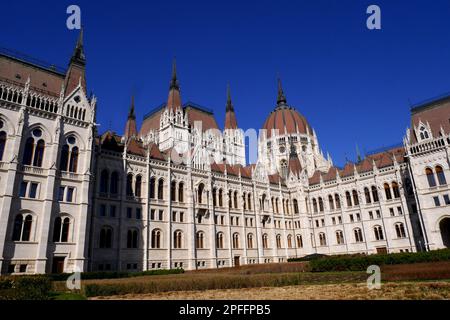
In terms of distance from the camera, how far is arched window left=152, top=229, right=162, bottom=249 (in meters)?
46.8

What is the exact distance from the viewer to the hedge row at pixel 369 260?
1300 inches

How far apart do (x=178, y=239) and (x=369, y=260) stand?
27.9 m

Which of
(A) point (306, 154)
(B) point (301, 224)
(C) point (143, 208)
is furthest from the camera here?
(A) point (306, 154)

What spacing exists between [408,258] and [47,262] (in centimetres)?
3773

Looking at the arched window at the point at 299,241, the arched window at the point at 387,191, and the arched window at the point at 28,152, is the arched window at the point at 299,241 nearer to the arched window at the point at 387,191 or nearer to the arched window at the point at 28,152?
the arched window at the point at 387,191

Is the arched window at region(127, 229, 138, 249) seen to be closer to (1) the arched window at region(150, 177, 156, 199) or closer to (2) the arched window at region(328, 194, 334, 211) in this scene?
(1) the arched window at region(150, 177, 156, 199)

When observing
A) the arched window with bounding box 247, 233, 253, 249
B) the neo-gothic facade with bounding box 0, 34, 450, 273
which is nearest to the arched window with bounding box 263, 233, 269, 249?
the neo-gothic facade with bounding box 0, 34, 450, 273

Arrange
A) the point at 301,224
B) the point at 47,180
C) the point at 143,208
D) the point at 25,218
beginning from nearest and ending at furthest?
1. the point at 25,218
2. the point at 47,180
3. the point at 143,208
4. the point at 301,224

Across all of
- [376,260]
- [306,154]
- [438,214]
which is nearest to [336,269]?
[376,260]

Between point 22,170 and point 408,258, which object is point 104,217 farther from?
point 408,258

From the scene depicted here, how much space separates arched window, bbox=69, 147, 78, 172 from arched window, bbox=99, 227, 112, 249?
30.4 feet

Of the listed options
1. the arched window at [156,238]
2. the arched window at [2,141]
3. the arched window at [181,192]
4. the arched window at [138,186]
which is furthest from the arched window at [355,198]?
the arched window at [2,141]

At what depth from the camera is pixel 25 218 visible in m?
32.5
